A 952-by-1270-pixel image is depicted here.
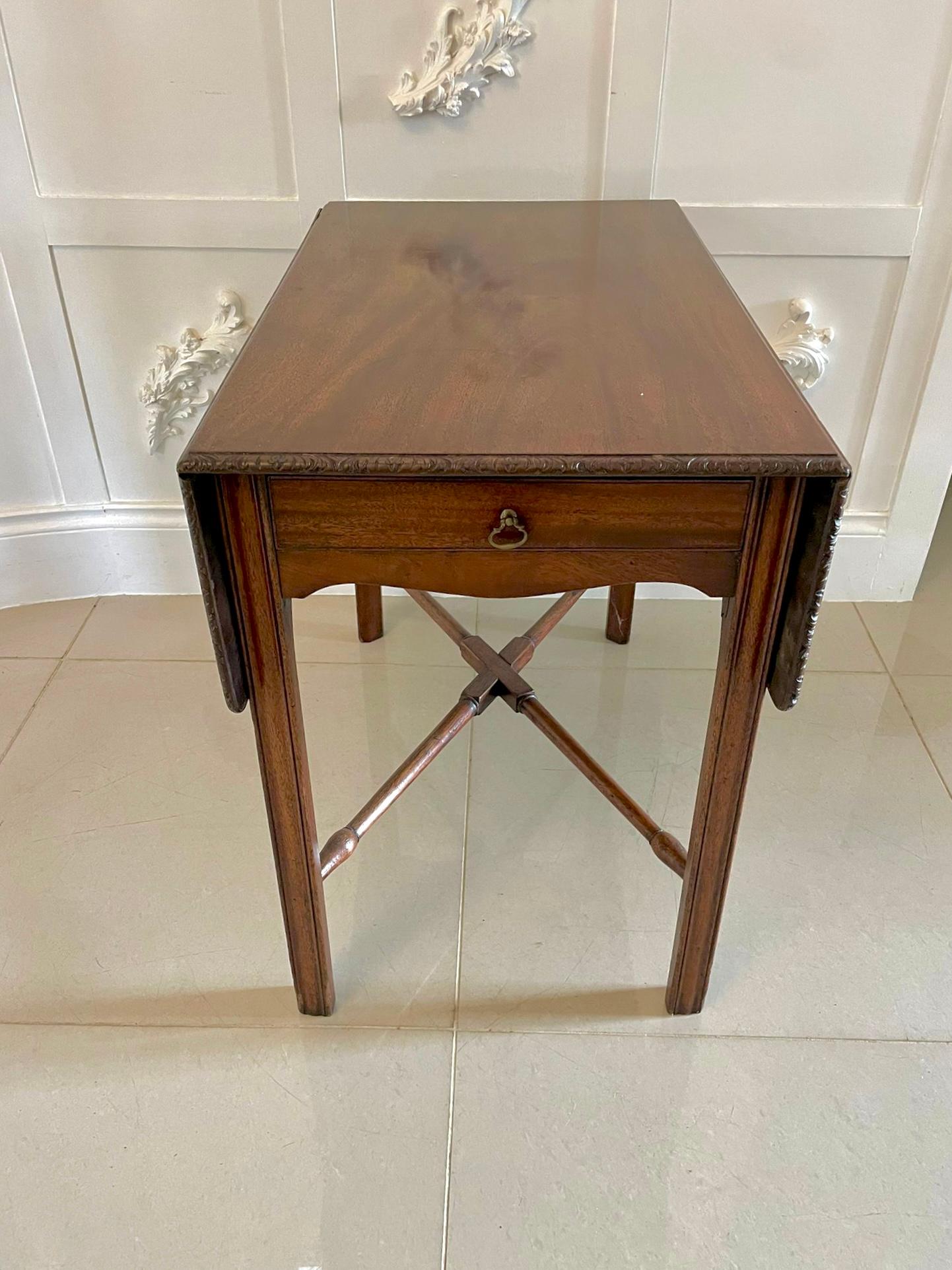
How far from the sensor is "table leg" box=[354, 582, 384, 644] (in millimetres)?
1875

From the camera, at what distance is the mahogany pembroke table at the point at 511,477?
2.76 ft

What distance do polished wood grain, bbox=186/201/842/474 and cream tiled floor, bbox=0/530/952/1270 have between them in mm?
779

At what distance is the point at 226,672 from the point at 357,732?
2.53ft

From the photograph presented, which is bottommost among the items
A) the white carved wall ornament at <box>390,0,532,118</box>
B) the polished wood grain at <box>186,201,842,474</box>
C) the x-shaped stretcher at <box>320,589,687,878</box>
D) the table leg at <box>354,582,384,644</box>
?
the table leg at <box>354,582,384,644</box>

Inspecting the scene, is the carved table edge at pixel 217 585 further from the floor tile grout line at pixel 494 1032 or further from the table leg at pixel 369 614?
the table leg at pixel 369 614

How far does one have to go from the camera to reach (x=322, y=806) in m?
1.56

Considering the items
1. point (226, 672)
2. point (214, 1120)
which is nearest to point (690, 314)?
point (226, 672)

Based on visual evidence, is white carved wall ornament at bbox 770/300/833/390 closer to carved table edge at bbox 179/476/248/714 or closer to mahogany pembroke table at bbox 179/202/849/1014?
mahogany pembroke table at bbox 179/202/849/1014

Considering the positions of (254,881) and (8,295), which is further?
(8,295)

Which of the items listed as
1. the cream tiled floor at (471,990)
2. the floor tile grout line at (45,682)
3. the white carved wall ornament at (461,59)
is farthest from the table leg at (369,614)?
the white carved wall ornament at (461,59)

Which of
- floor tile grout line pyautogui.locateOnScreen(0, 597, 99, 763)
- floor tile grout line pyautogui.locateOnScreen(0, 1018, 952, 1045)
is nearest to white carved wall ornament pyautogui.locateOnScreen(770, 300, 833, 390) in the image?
floor tile grout line pyautogui.locateOnScreen(0, 1018, 952, 1045)

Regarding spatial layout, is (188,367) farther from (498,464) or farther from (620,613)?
(498,464)

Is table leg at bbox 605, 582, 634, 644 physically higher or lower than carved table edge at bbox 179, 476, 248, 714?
lower

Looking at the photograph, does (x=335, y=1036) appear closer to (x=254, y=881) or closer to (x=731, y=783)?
(x=254, y=881)
